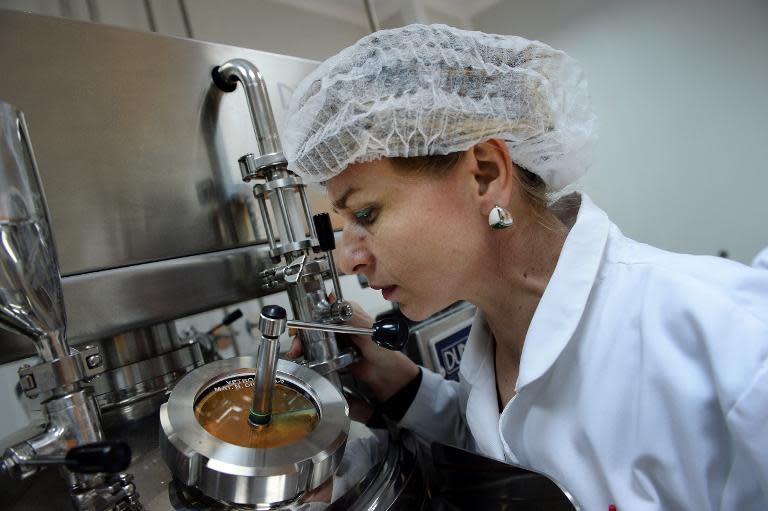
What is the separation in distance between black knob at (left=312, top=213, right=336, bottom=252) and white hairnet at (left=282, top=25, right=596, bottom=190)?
0.23 feet

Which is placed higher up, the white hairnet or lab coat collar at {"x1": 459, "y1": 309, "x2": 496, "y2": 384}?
the white hairnet

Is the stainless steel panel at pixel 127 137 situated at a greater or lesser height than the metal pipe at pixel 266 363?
greater

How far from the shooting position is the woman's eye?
2.16ft

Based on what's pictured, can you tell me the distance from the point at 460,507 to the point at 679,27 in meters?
2.56

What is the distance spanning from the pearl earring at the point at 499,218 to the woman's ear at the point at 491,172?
24 millimetres

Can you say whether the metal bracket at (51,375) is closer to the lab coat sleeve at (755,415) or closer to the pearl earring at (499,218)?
the pearl earring at (499,218)

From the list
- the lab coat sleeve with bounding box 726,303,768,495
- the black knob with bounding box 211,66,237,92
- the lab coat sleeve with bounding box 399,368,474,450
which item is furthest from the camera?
the lab coat sleeve with bounding box 399,368,474,450

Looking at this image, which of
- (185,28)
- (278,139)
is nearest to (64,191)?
(278,139)

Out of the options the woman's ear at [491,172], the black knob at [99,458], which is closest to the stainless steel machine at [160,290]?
the black knob at [99,458]

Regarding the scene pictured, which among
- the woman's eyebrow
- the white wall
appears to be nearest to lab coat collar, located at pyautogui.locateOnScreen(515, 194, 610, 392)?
the woman's eyebrow

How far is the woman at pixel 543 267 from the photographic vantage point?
0.55m

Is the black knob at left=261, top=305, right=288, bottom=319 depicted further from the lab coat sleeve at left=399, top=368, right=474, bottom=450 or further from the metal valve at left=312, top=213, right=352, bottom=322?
the lab coat sleeve at left=399, top=368, right=474, bottom=450

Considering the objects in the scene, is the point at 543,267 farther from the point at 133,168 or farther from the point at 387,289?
the point at 133,168

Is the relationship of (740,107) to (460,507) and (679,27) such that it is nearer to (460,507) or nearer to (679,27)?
(679,27)
